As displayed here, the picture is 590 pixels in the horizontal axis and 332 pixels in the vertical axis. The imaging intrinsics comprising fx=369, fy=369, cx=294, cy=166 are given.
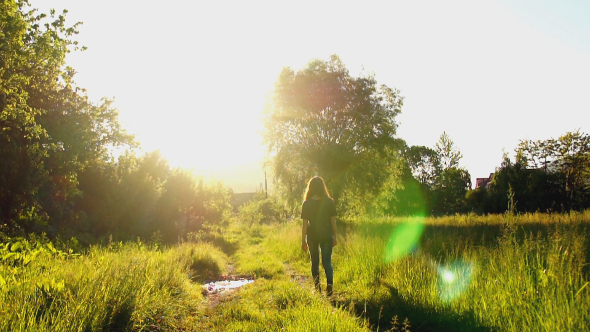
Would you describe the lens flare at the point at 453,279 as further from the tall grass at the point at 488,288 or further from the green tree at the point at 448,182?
the green tree at the point at 448,182

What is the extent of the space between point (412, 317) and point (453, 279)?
1.03m

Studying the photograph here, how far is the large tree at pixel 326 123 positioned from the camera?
26.6m

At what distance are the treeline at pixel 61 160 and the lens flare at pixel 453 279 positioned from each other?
883 cm

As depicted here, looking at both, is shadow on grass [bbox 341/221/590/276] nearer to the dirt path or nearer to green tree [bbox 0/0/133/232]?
the dirt path

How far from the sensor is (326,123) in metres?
27.1

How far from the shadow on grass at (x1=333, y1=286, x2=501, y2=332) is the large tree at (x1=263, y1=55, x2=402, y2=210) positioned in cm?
2040

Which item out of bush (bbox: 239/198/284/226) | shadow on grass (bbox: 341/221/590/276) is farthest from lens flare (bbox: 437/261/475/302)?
bush (bbox: 239/198/284/226)

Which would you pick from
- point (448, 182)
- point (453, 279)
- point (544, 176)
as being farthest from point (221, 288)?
point (448, 182)

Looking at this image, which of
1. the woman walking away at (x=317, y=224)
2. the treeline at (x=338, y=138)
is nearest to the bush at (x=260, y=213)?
the treeline at (x=338, y=138)

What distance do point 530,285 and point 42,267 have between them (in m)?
7.10

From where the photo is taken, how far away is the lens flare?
207 inches

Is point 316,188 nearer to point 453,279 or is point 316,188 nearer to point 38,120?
point 453,279

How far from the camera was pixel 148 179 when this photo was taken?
74.2 ft

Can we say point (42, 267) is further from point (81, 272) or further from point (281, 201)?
point (281, 201)
